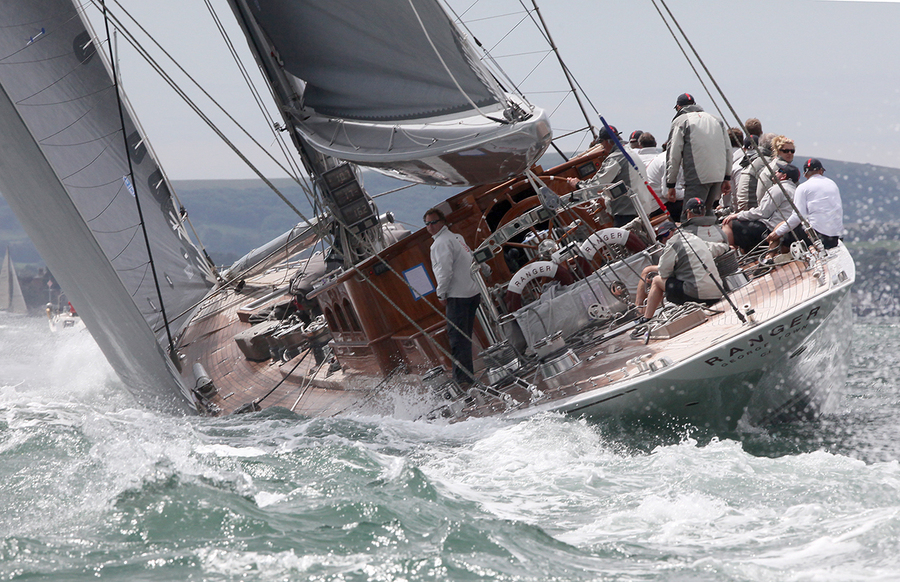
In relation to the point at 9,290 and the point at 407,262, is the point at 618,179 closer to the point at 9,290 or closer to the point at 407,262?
the point at 407,262

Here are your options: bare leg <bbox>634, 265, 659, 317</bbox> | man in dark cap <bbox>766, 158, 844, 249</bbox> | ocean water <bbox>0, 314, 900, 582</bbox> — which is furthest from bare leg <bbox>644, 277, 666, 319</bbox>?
man in dark cap <bbox>766, 158, 844, 249</bbox>

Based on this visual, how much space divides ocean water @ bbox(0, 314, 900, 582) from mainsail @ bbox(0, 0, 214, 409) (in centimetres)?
201

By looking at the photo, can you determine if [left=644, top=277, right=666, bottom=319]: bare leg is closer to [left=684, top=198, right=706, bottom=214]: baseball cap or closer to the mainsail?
[left=684, top=198, right=706, bottom=214]: baseball cap

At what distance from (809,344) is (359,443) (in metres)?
3.10

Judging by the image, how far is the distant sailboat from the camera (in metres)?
36.1

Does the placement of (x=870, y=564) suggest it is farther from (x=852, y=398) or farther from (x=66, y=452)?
(x=66, y=452)

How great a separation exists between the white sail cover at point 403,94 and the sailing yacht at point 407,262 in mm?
17

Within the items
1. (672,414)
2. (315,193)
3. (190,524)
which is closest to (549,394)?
(672,414)

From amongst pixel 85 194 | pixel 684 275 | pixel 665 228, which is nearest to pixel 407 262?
pixel 665 228

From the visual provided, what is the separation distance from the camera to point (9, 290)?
3631cm

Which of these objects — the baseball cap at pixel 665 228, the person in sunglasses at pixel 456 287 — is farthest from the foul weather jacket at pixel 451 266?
the baseball cap at pixel 665 228

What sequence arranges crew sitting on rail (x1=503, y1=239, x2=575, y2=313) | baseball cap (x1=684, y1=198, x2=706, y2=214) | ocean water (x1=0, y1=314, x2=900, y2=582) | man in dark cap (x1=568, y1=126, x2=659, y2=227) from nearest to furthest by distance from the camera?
ocean water (x1=0, y1=314, x2=900, y2=582)
baseball cap (x1=684, y1=198, x2=706, y2=214)
crew sitting on rail (x1=503, y1=239, x2=575, y2=313)
man in dark cap (x1=568, y1=126, x2=659, y2=227)

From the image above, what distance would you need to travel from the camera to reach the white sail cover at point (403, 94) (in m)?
6.35

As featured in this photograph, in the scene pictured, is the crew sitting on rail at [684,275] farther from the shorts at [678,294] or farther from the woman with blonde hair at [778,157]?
the woman with blonde hair at [778,157]
